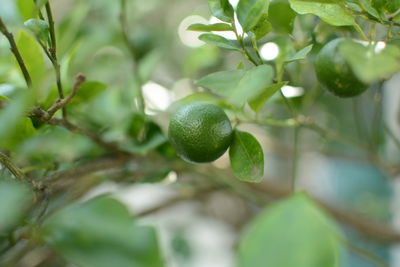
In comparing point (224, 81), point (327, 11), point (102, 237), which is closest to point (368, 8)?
point (327, 11)

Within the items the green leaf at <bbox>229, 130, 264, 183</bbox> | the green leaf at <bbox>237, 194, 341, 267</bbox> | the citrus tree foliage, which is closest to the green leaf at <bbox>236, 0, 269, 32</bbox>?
the citrus tree foliage

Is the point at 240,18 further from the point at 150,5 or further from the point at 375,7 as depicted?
the point at 150,5

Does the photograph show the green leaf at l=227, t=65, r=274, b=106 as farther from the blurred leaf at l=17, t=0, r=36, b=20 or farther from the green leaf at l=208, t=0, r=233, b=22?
the blurred leaf at l=17, t=0, r=36, b=20

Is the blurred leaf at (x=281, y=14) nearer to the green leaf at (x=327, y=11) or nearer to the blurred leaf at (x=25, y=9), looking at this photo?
the green leaf at (x=327, y=11)

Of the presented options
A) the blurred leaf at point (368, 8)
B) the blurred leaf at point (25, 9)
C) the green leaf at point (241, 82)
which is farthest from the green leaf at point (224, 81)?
the blurred leaf at point (25, 9)

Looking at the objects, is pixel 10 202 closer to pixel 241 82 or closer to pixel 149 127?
pixel 241 82

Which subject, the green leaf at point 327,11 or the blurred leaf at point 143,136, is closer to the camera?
the green leaf at point 327,11
